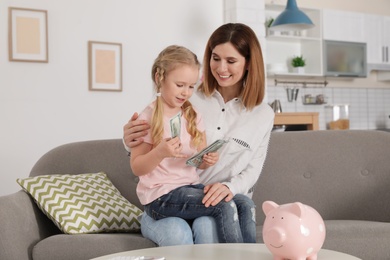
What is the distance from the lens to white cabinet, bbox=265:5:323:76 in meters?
7.36

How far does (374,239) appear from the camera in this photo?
8.35ft

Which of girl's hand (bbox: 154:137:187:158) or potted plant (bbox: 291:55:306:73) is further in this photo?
potted plant (bbox: 291:55:306:73)

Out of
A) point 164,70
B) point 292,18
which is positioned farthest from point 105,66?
point 164,70

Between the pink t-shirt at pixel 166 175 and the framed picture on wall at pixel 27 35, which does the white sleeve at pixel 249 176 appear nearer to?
the pink t-shirt at pixel 166 175

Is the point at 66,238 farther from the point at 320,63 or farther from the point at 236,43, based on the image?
the point at 320,63

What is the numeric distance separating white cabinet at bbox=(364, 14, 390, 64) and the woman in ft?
19.0

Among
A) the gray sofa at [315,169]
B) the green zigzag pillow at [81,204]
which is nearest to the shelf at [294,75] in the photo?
the gray sofa at [315,169]

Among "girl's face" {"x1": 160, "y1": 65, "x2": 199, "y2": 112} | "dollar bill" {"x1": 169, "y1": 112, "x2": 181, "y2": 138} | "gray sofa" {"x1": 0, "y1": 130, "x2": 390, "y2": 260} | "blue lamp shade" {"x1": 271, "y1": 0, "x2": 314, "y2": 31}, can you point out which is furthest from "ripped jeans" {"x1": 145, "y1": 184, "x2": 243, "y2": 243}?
"blue lamp shade" {"x1": 271, "y1": 0, "x2": 314, "y2": 31}

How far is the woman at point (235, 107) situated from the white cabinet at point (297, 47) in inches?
185

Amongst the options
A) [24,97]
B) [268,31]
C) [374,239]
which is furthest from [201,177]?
[268,31]

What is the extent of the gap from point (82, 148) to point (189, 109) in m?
0.93

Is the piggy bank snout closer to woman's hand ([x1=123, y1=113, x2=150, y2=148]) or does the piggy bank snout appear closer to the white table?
the white table

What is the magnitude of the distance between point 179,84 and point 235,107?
18.2 inches

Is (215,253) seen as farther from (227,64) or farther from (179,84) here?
(227,64)
